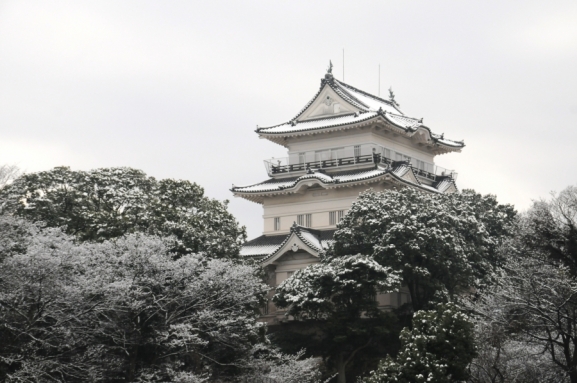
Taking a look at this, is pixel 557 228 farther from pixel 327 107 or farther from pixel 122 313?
pixel 327 107

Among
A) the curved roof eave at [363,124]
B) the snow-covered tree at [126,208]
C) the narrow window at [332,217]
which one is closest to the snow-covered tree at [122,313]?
the snow-covered tree at [126,208]

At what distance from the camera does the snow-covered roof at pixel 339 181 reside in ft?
194

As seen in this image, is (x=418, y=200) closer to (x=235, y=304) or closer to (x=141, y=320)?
(x=235, y=304)

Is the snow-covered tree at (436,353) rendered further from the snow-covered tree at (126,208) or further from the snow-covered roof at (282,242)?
the snow-covered roof at (282,242)

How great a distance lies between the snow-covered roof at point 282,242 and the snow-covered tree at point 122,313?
994 cm

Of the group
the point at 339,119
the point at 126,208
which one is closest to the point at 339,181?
the point at 339,119

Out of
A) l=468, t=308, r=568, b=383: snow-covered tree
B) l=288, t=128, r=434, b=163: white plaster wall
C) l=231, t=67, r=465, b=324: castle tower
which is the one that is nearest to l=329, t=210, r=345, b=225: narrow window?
l=231, t=67, r=465, b=324: castle tower

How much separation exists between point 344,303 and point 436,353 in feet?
39.6

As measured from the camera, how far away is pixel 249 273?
4500 centimetres

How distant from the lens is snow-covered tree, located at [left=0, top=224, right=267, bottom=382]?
36.9 m

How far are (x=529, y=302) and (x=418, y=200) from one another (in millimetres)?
16123

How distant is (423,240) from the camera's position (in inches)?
1948

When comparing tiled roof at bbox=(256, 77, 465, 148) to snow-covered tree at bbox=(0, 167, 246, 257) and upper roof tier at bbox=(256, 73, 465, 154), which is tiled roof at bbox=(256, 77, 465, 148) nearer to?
upper roof tier at bbox=(256, 73, 465, 154)

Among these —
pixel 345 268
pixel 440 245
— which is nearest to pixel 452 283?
pixel 440 245
